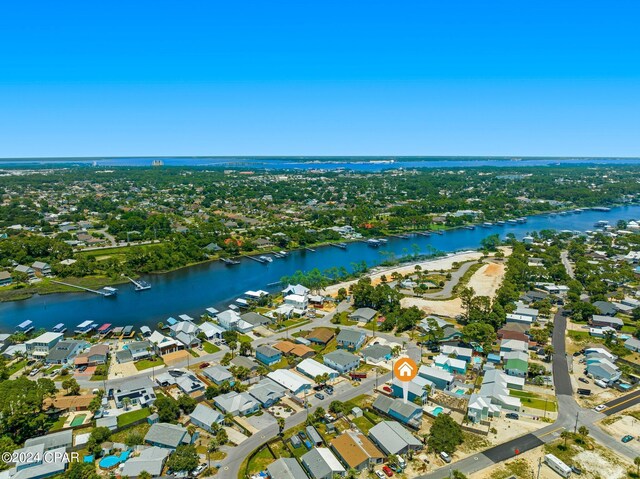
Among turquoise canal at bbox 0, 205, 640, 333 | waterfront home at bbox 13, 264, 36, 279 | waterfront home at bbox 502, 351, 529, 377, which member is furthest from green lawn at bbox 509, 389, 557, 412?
waterfront home at bbox 13, 264, 36, 279

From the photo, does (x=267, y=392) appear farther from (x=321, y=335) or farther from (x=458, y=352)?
(x=458, y=352)

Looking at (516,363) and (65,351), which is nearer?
(516,363)

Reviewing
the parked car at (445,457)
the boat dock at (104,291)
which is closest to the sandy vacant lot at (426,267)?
the boat dock at (104,291)

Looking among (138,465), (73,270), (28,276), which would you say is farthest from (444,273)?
(28,276)

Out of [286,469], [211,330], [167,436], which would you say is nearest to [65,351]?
[211,330]

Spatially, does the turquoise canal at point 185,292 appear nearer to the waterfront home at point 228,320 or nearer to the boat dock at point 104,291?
the boat dock at point 104,291

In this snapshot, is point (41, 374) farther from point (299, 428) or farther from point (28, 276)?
point (28, 276)

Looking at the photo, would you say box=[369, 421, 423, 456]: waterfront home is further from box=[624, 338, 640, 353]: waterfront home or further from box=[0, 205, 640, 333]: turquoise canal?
box=[0, 205, 640, 333]: turquoise canal
